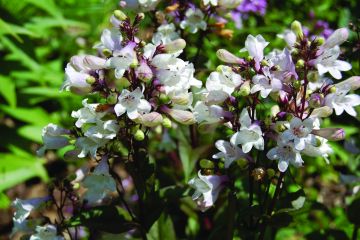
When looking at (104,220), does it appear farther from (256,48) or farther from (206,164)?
(256,48)

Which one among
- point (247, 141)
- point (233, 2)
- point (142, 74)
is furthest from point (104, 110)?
point (233, 2)

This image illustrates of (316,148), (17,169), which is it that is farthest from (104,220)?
(17,169)

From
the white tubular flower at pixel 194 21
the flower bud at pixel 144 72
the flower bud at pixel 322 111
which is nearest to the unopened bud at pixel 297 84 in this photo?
the flower bud at pixel 322 111

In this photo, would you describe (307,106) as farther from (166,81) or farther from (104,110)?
(104,110)

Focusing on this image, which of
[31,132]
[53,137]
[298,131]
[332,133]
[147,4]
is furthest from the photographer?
[31,132]

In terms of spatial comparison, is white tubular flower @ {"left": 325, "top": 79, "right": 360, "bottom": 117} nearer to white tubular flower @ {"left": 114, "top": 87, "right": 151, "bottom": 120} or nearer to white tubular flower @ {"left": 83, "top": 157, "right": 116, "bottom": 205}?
white tubular flower @ {"left": 114, "top": 87, "right": 151, "bottom": 120}

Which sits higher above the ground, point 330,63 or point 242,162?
point 330,63

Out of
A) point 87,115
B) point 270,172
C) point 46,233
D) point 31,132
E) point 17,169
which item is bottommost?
point 17,169
